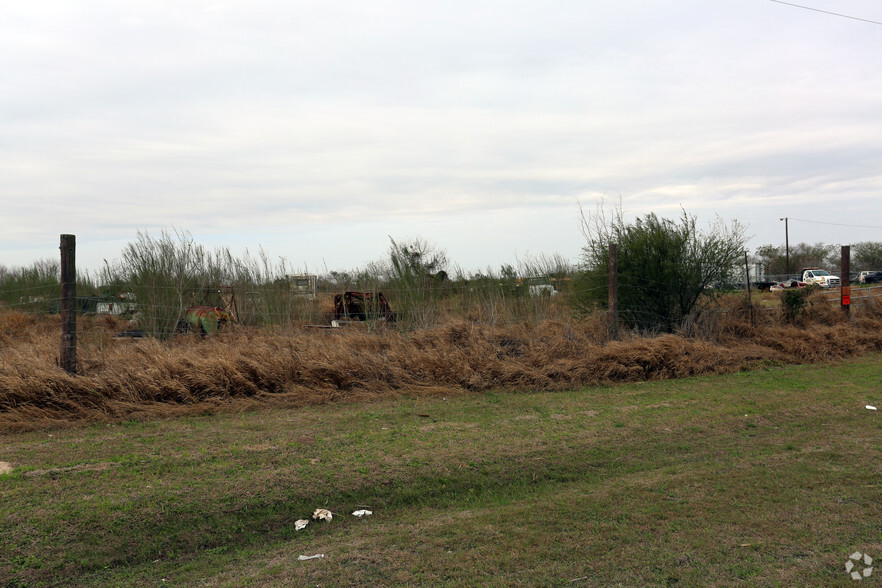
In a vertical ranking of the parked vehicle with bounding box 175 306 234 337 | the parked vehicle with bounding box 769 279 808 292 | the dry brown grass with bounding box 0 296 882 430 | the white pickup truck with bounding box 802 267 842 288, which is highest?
the white pickup truck with bounding box 802 267 842 288

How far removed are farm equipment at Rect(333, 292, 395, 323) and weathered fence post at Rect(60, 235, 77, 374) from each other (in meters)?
5.07

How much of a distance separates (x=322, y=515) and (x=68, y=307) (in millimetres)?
6008

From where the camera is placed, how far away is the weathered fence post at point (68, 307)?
29.0ft

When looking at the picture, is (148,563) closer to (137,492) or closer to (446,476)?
(137,492)

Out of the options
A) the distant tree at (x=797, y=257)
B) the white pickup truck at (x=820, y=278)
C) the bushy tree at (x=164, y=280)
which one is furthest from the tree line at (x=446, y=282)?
the distant tree at (x=797, y=257)

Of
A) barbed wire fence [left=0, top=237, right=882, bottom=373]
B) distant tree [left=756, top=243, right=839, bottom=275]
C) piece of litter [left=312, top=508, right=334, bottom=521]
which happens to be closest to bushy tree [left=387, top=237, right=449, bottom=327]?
barbed wire fence [left=0, top=237, right=882, bottom=373]

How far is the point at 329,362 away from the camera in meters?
9.98

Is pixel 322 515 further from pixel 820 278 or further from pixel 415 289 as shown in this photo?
pixel 820 278

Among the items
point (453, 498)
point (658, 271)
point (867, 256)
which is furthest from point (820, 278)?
point (453, 498)

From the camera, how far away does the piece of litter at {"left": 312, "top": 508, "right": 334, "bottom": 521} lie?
5.30 meters

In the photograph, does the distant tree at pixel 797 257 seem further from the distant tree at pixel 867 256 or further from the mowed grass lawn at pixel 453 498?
the mowed grass lawn at pixel 453 498

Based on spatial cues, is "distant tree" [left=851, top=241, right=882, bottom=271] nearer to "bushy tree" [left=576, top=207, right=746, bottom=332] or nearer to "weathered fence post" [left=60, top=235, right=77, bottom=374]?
"bushy tree" [left=576, top=207, right=746, bottom=332]

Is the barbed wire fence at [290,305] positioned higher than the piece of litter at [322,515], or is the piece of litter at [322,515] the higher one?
the barbed wire fence at [290,305]

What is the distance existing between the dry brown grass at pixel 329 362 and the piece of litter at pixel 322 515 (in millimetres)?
3928
